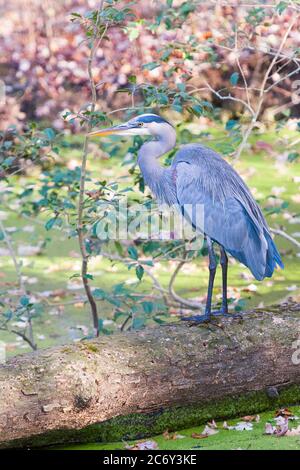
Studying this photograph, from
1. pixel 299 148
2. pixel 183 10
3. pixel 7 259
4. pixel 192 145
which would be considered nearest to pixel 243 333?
pixel 192 145

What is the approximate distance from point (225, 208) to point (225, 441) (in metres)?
1.27

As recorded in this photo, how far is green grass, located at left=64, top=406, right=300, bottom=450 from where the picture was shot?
3.77 meters

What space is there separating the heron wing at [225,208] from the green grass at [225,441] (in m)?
0.86

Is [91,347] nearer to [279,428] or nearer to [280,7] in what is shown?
[279,428]

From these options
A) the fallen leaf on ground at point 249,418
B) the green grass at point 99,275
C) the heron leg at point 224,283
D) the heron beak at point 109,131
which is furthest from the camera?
the green grass at point 99,275

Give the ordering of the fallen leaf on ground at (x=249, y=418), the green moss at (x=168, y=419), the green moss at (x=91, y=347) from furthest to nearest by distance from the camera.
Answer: the fallen leaf on ground at (x=249, y=418) → the green moss at (x=91, y=347) → the green moss at (x=168, y=419)

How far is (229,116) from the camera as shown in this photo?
11008 mm

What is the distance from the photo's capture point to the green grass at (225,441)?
3.77 metres

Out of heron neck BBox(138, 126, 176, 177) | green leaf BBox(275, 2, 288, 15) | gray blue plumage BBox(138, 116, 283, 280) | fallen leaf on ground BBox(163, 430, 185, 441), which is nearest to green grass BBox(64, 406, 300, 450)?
fallen leaf on ground BBox(163, 430, 185, 441)

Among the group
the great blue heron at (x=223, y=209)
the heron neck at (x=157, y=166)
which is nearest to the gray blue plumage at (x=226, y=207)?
the great blue heron at (x=223, y=209)

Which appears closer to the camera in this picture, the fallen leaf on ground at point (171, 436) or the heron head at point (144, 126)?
the fallen leaf on ground at point (171, 436)

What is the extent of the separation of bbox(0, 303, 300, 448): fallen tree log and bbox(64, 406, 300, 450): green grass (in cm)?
5

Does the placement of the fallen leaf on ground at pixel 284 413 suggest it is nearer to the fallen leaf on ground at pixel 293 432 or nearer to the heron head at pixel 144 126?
the fallen leaf on ground at pixel 293 432
